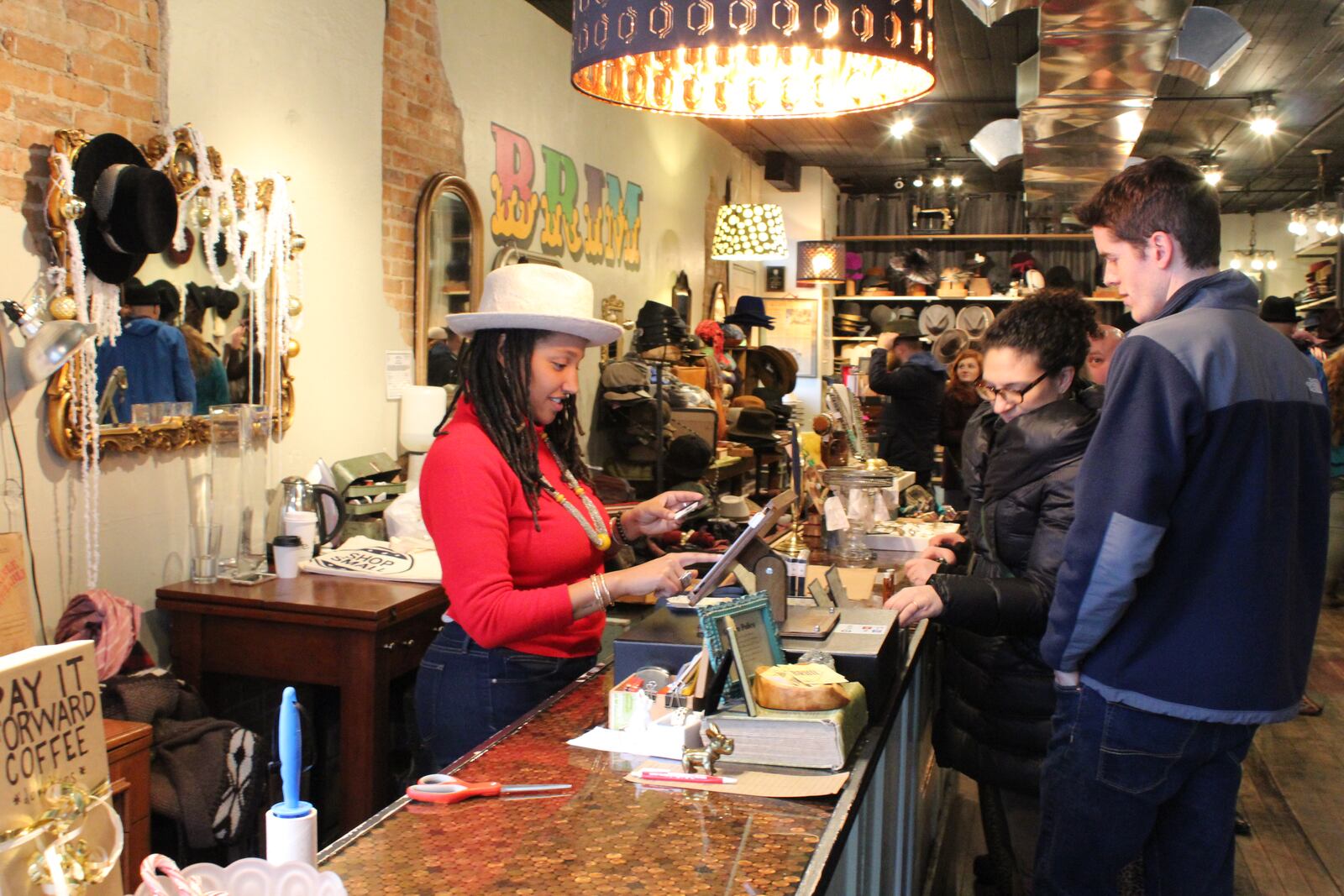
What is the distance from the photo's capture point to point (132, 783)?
2842 mm

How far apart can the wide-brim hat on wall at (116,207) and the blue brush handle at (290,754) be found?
100 inches

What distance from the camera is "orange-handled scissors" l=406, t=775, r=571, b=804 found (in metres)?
1.79

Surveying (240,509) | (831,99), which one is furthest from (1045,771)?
Answer: (240,509)

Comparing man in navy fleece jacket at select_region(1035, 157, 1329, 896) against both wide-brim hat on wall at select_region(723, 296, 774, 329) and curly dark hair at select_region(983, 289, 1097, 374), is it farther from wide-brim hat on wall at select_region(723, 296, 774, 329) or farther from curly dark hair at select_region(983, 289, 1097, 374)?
wide-brim hat on wall at select_region(723, 296, 774, 329)

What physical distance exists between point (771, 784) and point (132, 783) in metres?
1.77

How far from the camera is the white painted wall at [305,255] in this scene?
3328mm

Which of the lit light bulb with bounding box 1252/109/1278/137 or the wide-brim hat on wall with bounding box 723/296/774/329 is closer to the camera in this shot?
the lit light bulb with bounding box 1252/109/1278/137

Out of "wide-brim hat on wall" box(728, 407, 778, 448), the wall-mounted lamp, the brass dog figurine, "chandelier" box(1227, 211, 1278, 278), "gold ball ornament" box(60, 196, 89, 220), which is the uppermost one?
"chandelier" box(1227, 211, 1278, 278)

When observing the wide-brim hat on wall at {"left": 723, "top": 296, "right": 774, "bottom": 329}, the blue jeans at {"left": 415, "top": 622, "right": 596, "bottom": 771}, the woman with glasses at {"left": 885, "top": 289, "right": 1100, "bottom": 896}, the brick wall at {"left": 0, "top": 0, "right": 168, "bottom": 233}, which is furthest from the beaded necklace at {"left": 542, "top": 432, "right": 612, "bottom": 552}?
the wide-brim hat on wall at {"left": 723, "top": 296, "right": 774, "bottom": 329}

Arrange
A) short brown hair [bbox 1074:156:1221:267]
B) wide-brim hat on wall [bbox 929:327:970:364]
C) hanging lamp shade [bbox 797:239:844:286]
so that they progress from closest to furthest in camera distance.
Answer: short brown hair [bbox 1074:156:1221:267]
wide-brim hat on wall [bbox 929:327:970:364]
hanging lamp shade [bbox 797:239:844:286]

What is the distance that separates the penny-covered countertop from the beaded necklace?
0.66m

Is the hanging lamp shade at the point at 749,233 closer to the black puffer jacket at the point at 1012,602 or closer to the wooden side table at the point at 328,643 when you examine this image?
the wooden side table at the point at 328,643

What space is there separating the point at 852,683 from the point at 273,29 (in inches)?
132

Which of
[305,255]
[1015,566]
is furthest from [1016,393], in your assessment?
[305,255]
